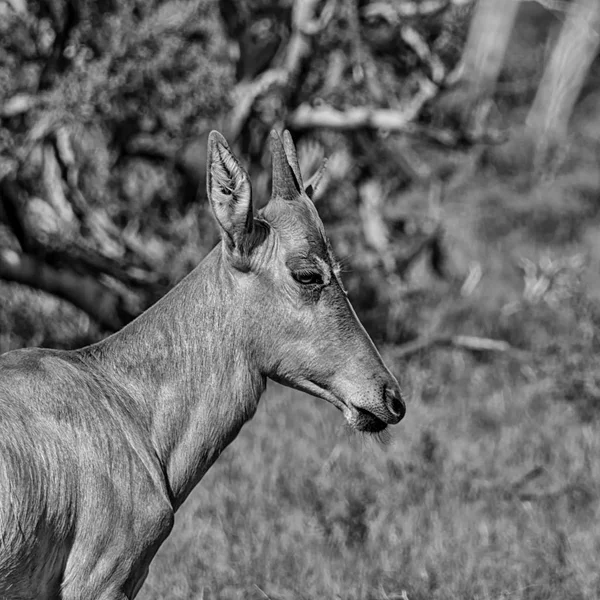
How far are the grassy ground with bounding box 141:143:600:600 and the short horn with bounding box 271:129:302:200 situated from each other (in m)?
1.04

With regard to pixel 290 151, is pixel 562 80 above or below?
below

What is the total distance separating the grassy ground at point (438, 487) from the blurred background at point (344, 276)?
0.02 m

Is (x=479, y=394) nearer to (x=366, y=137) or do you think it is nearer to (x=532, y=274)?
(x=532, y=274)

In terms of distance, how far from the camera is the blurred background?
6523mm

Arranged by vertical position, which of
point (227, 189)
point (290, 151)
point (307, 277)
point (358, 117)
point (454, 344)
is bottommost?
point (454, 344)

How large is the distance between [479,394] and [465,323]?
1580 millimetres

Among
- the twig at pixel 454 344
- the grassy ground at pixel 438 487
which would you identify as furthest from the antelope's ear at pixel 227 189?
the twig at pixel 454 344

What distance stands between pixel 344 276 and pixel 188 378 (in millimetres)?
5727

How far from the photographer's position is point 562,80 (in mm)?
20938

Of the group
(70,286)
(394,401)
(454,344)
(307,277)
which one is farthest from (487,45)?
(394,401)

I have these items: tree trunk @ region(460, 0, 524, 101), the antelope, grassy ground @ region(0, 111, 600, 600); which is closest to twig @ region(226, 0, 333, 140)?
grassy ground @ region(0, 111, 600, 600)

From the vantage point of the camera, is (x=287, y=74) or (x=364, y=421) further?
(x=287, y=74)

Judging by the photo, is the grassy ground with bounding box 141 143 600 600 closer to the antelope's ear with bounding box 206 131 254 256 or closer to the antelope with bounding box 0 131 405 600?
the antelope with bounding box 0 131 405 600

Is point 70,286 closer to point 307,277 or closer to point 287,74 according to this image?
point 287,74
